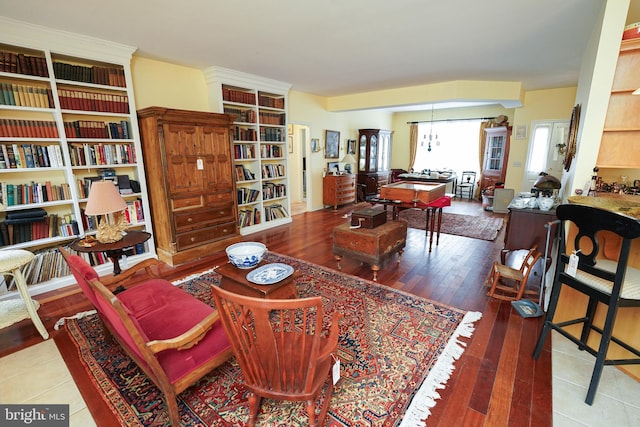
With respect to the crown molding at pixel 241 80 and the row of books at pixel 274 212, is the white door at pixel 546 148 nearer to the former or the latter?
the crown molding at pixel 241 80

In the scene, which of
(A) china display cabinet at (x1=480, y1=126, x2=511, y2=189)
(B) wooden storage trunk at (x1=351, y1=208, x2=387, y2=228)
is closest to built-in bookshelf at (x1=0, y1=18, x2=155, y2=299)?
(B) wooden storage trunk at (x1=351, y1=208, x2=387, y2=228)

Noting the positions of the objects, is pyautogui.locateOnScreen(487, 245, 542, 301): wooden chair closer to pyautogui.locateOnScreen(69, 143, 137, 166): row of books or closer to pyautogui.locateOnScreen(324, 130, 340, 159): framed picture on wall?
pyautogui.locateOnScreen(69, 143, 137, 166): row of books

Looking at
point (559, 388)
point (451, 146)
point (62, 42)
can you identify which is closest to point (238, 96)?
point (62, 42)

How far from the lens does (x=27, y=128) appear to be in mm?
2750

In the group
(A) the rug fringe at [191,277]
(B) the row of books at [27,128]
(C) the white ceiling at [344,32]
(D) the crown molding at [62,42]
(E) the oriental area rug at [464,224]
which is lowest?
(A) the rug fringe at [191,277]

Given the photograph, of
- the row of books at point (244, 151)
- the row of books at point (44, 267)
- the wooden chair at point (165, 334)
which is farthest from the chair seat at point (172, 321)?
the row of books at point (244, 151)

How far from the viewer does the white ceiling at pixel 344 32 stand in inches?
92.5

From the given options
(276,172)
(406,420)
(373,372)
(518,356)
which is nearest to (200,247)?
(276,172)

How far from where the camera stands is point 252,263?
232cm

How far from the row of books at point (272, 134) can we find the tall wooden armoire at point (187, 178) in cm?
103

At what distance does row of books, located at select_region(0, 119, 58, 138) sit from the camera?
265 centimetres

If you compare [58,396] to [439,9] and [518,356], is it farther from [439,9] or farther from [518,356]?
[439,9]

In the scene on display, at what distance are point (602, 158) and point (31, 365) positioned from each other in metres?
4.58

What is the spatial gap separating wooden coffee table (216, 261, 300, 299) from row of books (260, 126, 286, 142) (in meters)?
3.26
